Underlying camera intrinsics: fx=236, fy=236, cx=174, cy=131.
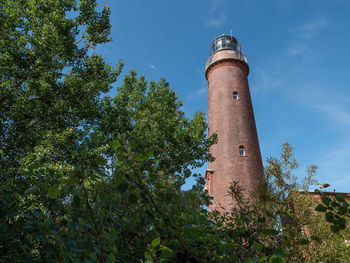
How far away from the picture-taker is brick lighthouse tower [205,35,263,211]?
52.1 ft

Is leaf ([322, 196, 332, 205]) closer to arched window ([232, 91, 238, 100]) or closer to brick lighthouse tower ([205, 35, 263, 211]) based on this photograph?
brick lighthouse tower ([205, 35, 263, 211])

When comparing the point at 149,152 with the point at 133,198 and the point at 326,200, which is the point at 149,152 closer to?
the point at 133,198

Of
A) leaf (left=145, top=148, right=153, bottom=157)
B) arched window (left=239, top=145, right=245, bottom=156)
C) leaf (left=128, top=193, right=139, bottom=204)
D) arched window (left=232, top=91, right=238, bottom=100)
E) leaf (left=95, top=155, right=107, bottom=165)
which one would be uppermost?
arched window (left=232, top=91, right=238, bottom=100)

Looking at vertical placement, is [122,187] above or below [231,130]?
below

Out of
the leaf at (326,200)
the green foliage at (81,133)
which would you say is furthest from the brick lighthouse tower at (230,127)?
the leaf at (326,200)

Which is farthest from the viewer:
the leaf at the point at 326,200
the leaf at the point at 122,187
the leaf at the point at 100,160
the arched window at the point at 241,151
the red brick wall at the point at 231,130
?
the arched window at the point at 241,151

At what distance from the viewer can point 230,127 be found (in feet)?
56.9

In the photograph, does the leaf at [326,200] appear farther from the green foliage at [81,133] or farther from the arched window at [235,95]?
the arched window at [235,95]

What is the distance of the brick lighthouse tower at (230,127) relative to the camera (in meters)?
15.9

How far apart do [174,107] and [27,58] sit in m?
10.1

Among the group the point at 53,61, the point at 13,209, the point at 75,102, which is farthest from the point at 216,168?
the point at 13,209

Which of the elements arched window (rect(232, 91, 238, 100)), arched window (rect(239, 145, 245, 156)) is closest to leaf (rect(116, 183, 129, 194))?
arched window (rect(239, 145, 245, 156))

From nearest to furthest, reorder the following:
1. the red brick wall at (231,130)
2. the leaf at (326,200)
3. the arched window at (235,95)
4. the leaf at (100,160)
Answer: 1. the leaf at (100,160)
2. the leaf at (326,200)
3. the red brick wall at (231,130)
4. the arched window at (235,95)

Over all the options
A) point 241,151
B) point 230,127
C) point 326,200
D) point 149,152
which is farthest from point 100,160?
point 230,127
